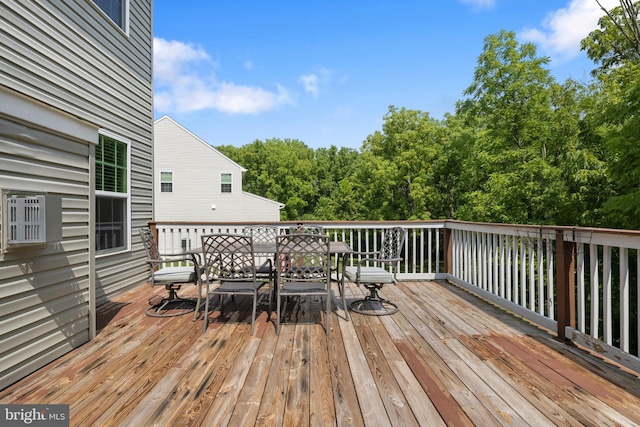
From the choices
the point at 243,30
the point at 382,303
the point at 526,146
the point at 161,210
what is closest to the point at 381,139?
the point at 526,146

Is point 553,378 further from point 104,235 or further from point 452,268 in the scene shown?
point 104,235

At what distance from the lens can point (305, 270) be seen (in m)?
3.25

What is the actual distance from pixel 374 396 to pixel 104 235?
424 centimetres

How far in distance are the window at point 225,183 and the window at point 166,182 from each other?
2.16 meters

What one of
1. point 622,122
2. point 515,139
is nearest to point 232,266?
point 622,122

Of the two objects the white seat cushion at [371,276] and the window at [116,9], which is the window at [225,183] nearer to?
the window at [116,9]

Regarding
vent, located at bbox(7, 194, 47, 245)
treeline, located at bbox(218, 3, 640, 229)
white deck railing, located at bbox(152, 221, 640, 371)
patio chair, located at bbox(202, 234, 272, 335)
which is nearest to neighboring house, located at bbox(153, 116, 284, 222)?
treeline, located at bbox(218, 3, 640, 229)

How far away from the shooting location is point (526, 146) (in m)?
12.6

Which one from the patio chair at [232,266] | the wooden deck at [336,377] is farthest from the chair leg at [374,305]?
the patio chair at [232,266]

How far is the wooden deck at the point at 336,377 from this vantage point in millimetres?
1860

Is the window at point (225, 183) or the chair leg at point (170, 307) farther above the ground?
the window at point (225, 183)

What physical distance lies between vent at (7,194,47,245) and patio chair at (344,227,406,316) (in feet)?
8.65

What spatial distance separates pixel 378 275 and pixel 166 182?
13.5 metres

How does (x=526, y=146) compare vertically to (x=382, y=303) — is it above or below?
above
